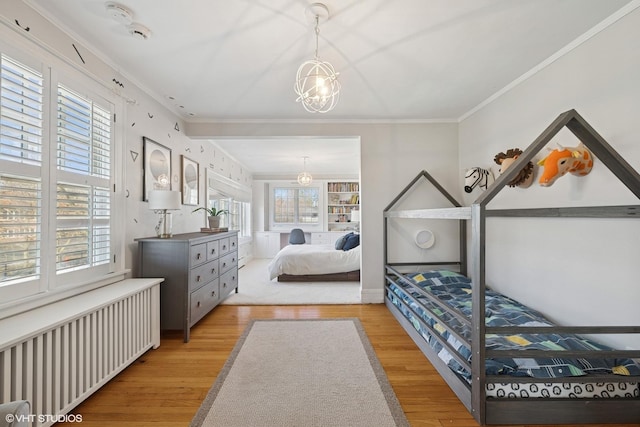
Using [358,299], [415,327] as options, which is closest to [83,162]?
[415,327]

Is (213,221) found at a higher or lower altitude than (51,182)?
lower

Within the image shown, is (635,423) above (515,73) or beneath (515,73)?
beneath

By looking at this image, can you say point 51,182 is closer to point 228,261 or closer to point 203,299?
point 203,299

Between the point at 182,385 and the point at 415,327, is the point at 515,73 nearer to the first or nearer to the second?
the point at 415,327

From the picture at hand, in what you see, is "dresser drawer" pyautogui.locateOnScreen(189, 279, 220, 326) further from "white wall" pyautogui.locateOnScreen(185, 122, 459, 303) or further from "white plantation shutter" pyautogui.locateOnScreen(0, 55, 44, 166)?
"white wall" pyautogui.locateOnScreen(185, 122, 459, 303)

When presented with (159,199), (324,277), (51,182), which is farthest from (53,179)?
(324,277)

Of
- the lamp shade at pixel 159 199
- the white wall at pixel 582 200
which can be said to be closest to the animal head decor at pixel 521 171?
the white wall at pixel 582 200

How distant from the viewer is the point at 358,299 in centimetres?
364

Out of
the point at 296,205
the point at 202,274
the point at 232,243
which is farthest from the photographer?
the point at 296,205

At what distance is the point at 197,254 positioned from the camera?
265 centimetres

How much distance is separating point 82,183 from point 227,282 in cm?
204

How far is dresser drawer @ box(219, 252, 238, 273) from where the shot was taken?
132 inches

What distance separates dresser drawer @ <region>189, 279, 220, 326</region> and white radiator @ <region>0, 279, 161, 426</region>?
0.45 m

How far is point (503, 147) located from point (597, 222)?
3.90 ft
